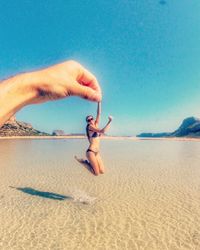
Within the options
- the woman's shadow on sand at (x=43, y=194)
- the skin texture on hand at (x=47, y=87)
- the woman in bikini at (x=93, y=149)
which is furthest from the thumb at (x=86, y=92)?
the woman's shadow on sand at (x=43, y=194)

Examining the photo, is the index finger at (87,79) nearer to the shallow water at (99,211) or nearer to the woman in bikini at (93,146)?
the shallow water at (99,211)

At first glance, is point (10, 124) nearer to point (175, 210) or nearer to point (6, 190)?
point (6, 190)

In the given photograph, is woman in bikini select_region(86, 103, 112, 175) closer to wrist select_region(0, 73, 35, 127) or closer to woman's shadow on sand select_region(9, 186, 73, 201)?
woman's shadow on sand select_region(9, 186, 73, 201)

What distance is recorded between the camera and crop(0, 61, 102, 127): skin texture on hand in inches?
50.3

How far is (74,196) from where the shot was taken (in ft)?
33.3

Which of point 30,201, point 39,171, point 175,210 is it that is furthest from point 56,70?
point 39,171

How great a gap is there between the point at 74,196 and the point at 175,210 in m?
3.77

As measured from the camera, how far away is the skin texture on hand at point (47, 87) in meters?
1.28

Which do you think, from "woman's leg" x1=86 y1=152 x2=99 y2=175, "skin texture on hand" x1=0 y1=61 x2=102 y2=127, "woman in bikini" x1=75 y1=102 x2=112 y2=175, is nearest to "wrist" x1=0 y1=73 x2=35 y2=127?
"skin texture on hand" x1=0 y1=61 x2=102 y2=127

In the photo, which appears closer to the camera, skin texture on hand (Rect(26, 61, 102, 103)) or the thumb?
skin texture on hand (Rect(26, 61, 102, 103))

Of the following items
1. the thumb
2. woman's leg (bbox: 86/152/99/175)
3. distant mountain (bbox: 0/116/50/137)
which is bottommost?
woman's leg (bbox: 86/152/99/175)

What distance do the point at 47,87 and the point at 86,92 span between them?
1.13 ft

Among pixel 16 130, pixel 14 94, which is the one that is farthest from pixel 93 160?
pixel 16 130

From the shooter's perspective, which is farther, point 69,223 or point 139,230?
point 69,223
